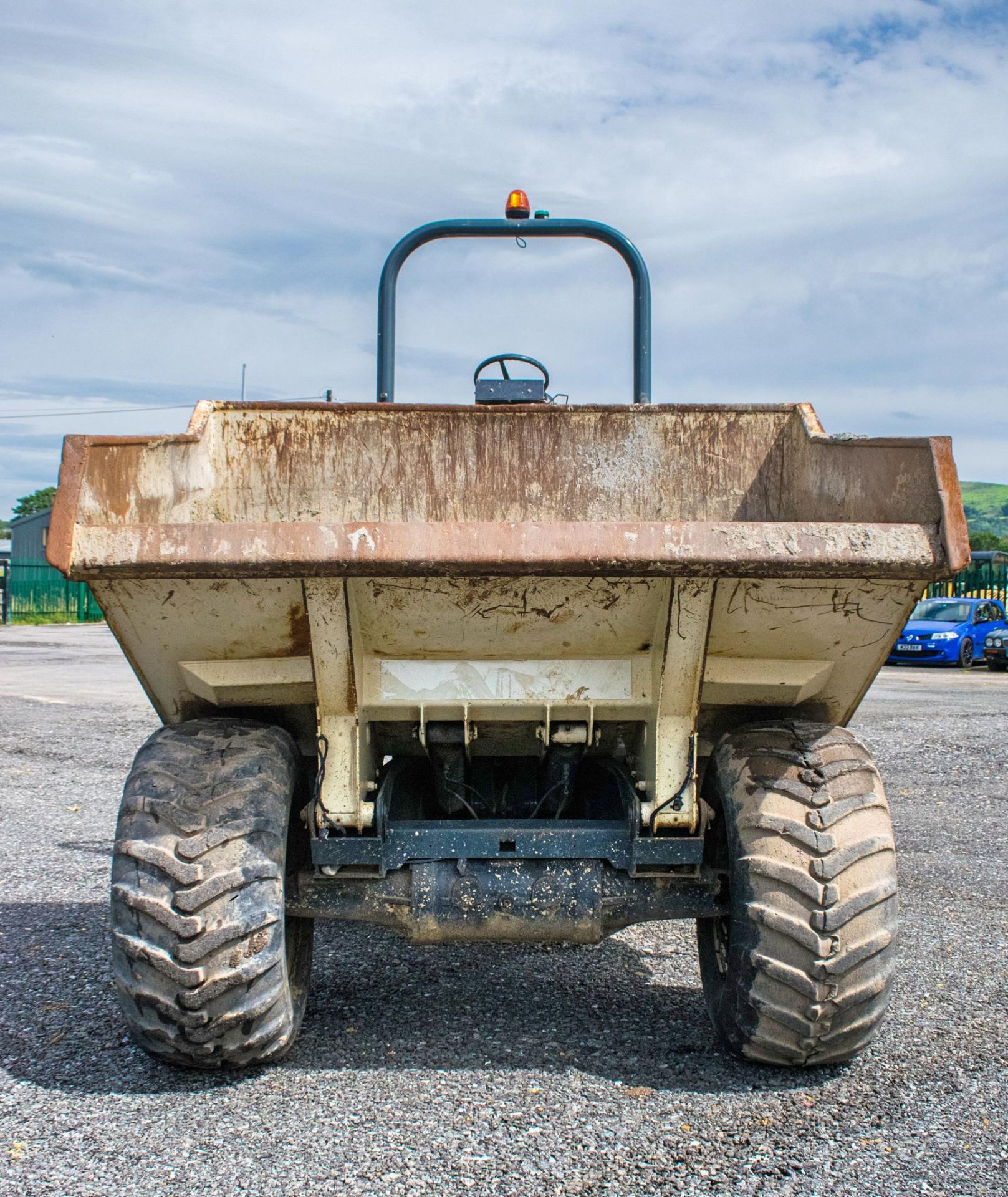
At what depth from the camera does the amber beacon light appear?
503cm

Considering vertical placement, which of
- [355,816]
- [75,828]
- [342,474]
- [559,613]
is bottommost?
[75,828]

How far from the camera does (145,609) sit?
2.96m

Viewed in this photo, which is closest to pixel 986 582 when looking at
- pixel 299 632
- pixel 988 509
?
pixel 299 632

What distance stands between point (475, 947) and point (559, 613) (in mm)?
1870

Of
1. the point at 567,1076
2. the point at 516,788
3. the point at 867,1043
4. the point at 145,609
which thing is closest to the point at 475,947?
the point at 516,788

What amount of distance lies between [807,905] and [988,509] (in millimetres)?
197635

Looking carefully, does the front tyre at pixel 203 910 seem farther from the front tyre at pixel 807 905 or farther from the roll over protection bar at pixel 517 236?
the roll over protection bar at pixel 517 236

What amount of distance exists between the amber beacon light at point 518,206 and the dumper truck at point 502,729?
1860mm

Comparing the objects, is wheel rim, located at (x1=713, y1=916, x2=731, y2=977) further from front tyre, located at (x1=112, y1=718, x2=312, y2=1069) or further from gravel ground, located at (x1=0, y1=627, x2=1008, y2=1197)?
front tyre, located at (x1=112, y1=718, x2=312, y2=1069)

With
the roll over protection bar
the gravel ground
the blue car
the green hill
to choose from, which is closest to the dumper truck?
the gravel ground

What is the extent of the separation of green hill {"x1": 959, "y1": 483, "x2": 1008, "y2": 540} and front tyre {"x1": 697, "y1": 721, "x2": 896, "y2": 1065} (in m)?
162

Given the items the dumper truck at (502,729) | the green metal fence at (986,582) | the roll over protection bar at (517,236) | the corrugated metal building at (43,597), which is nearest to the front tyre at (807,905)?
the dumper truck at (502,729)

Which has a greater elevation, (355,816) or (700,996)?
(355,816)

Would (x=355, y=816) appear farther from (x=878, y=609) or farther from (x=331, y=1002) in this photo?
(x=878, y=609)
